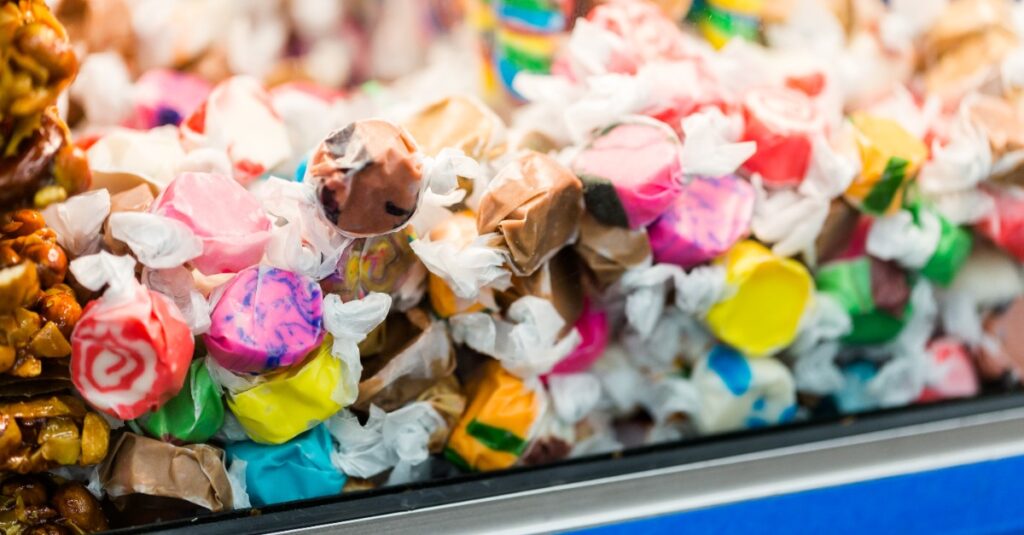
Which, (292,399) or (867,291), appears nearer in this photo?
(292,399)

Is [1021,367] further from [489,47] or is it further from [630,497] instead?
[489,47]

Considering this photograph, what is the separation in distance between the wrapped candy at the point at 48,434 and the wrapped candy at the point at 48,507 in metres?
0.03

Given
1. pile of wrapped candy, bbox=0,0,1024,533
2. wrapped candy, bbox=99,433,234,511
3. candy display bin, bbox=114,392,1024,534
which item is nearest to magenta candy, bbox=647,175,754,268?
pile of wrapped candy, bbox=0,0,1024,533

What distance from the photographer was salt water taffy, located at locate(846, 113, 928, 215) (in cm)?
118

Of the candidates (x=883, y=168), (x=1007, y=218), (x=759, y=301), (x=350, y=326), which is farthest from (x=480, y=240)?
(x=1007, y=218)

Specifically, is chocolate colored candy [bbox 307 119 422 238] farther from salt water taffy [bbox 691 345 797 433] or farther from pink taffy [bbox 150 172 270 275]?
salt water taffy [bbox 691 345 797 433]

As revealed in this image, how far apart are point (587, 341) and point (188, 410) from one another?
46 cm

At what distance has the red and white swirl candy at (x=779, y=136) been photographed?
3.78 ft

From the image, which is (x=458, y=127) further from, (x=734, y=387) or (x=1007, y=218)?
(x=1007, y=218)

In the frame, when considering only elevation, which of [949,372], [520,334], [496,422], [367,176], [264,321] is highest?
[367,176]

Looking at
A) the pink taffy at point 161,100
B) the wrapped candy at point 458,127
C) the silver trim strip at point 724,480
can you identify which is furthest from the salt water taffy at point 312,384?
the pink taffy at point 161,100

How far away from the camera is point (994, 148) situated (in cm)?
124

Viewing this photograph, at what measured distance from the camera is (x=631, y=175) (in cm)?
103

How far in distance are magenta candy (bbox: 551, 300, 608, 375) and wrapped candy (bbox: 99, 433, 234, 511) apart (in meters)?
0.41
